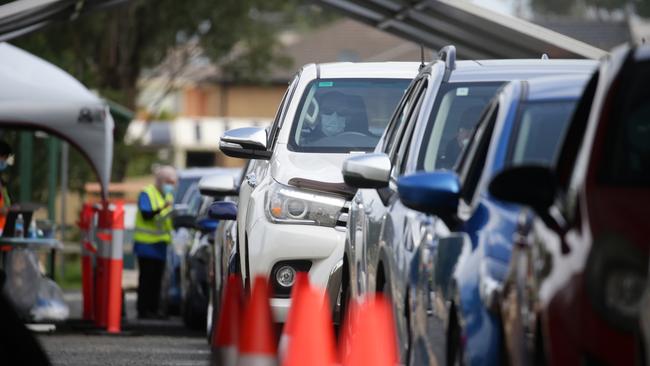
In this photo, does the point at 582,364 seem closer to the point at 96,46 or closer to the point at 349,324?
the point at 349,324

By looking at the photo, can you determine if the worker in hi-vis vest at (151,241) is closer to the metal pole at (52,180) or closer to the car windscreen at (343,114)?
the metal pole at (52,180)

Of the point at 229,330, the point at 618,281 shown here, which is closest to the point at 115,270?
the point at 229,330

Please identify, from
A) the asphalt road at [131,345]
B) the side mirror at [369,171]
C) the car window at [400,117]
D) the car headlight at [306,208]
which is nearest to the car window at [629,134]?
the side mirror at [369,171]

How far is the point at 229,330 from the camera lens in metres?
6.13

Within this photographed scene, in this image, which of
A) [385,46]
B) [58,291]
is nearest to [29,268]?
[58,291]

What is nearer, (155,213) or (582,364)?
(582,364)

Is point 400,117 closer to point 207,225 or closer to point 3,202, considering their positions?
point 207,225

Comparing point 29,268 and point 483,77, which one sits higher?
point 483,77

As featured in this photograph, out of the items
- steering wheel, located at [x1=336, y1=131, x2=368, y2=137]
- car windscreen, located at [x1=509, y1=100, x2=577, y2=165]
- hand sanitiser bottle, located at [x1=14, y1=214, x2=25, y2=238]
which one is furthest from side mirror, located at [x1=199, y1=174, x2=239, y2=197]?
car windscreen, located at [x1=509, y1=100, x2=577, y2=165]

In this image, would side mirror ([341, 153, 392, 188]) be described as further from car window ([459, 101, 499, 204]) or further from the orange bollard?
the orange bollard

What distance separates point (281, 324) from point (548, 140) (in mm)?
5735

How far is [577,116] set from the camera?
613 cm

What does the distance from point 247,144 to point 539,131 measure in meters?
6.13

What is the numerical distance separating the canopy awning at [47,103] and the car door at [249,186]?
6683 mm
